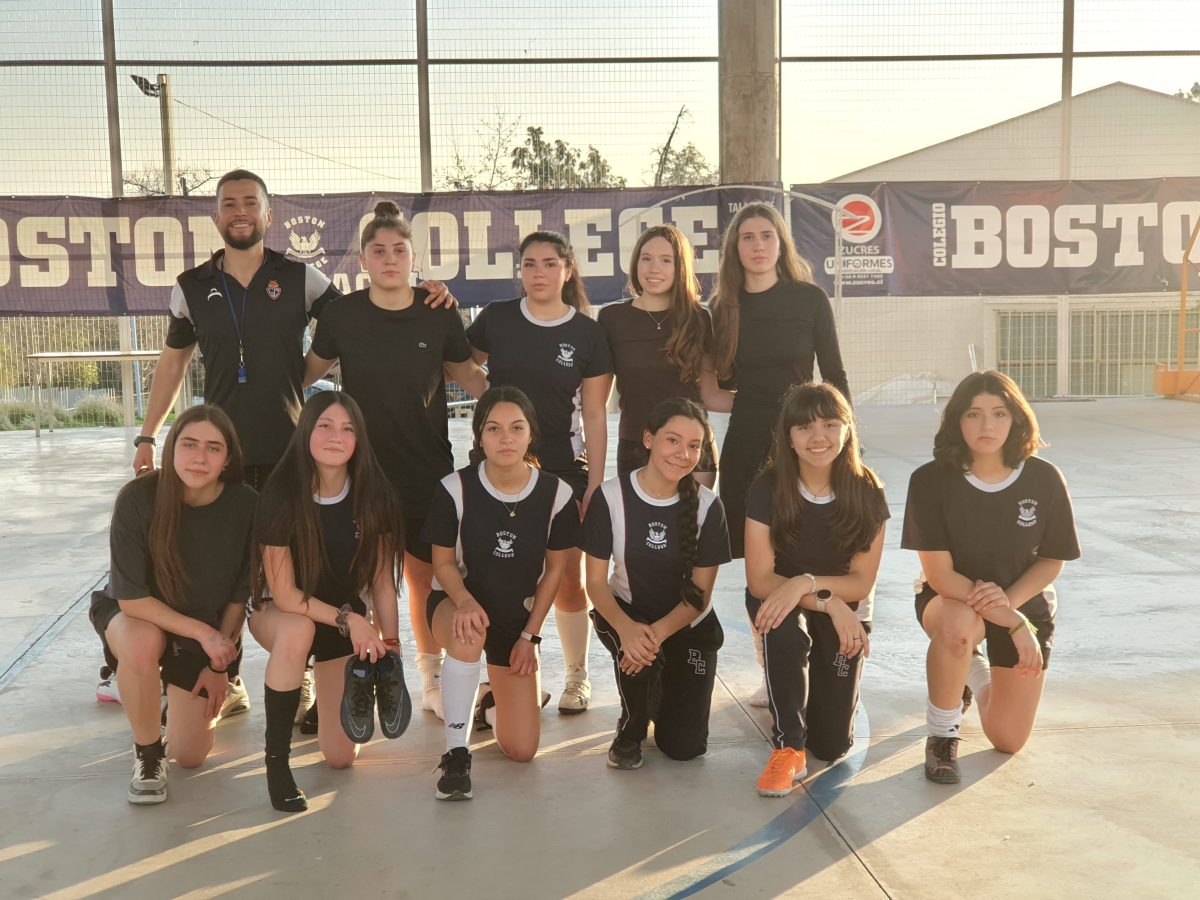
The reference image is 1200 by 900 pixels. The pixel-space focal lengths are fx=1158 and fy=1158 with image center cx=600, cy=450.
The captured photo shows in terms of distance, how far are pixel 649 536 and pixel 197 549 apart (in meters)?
1.21

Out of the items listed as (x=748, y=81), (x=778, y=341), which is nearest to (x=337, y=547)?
(x=778, y=341)

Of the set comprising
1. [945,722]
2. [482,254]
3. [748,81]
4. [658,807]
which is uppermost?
[748,81]

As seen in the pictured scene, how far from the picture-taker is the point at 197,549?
305 centimetres

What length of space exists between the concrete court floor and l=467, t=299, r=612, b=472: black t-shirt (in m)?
0.83

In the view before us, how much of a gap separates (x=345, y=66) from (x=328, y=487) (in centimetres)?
815

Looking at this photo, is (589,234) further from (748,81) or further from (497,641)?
(497,641)

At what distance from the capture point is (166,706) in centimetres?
336

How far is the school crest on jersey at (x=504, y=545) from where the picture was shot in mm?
3184

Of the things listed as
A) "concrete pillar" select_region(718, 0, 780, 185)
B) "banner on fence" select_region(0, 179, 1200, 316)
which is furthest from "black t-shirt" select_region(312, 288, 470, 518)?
"banner on fence" select_region(0, 179, 1200, 316)

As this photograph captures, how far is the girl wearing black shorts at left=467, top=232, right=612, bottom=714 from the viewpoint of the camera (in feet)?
11.5

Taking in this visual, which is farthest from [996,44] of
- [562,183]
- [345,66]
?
[345,66]

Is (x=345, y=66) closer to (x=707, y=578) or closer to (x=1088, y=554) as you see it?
(x=1088, y=554)

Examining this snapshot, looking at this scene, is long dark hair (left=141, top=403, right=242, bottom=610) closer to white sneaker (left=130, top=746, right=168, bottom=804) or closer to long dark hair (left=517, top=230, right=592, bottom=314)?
white sneaker (left=130, top=746, right=168, bottom=804)

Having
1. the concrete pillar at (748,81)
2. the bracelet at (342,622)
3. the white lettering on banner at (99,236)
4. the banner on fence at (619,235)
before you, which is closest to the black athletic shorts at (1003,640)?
the bracelet at (342,622)
